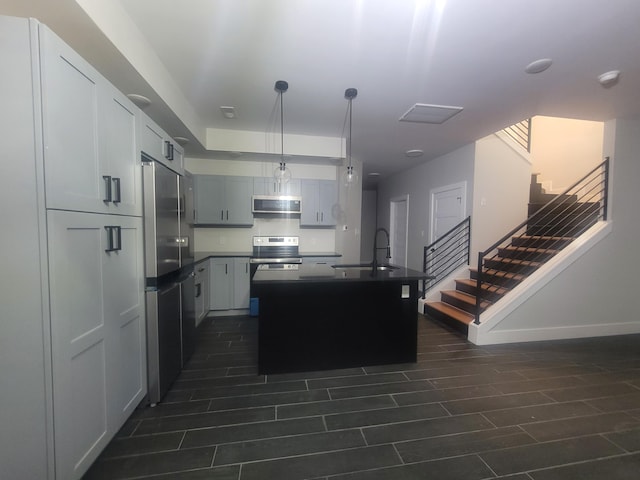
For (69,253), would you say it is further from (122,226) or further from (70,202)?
(122,226)

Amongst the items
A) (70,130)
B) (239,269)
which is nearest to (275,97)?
(70,130)

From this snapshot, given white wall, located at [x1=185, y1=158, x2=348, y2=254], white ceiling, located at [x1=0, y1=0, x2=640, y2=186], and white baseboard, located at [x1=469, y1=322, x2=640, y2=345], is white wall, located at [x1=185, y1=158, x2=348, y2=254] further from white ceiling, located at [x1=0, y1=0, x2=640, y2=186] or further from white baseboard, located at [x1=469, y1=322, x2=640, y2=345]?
white baseboard, located at [x1=469, y1=322, x2=640, y2=345]

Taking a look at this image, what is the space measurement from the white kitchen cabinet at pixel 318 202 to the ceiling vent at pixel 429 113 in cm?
167

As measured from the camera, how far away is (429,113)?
124 inches

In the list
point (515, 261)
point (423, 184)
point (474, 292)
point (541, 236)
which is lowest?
point (474, 292)

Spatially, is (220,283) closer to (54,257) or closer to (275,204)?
(275,204)

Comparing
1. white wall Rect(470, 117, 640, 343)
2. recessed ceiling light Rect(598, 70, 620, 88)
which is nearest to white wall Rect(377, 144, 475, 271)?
white wall Rect(470, 117, 640, 343)

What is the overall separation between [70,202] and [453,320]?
4062mm

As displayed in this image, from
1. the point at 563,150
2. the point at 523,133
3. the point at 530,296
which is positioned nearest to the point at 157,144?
the point at 530,296

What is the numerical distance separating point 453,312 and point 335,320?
→ 2172 mm

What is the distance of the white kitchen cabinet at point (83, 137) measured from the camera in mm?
1166

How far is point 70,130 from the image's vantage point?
129cm

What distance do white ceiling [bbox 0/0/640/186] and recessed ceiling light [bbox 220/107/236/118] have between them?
0.27ft

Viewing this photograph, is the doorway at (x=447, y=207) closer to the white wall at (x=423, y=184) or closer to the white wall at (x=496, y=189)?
the white wall at (x=423, y=184)
